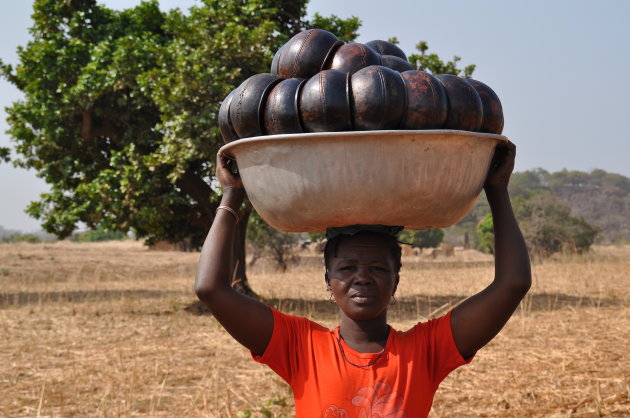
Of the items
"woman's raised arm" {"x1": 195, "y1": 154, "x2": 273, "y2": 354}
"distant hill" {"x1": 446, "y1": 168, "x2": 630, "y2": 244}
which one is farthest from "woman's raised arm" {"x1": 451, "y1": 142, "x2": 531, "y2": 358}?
"distant hill" {"x1": 446, "y1": 168, "x2": 630, "y2": 244}

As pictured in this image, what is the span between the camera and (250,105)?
68.2 inches

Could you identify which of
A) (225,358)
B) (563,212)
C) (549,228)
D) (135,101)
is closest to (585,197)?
(563,212)

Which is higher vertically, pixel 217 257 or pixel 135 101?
pixel 135 101

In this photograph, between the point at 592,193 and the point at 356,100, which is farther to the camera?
the point at 592,193

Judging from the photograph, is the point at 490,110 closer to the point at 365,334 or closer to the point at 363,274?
the point at 363,274

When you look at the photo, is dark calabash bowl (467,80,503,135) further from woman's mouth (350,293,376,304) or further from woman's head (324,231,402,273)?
woman's mouth (350,293,376,304)

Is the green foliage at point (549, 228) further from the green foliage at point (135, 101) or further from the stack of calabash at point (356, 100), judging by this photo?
the stack of calabash at point (356, 100)

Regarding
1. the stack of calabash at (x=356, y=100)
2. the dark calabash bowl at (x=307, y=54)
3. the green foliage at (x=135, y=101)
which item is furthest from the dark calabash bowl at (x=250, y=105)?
the green foliage at (x=135, y=101)

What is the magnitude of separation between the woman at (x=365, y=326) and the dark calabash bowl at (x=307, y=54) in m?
0.35

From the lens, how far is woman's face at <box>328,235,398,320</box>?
1.88m

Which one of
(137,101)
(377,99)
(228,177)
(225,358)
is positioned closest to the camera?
(377,99)

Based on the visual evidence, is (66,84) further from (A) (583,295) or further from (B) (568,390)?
(A) (583,295)

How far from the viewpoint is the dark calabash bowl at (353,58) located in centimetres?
178

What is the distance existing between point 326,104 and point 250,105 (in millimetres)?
247
